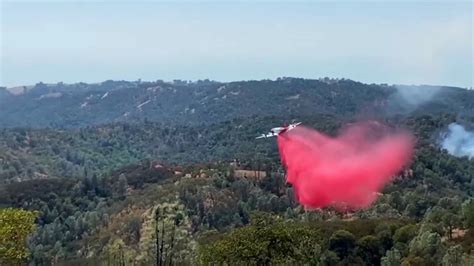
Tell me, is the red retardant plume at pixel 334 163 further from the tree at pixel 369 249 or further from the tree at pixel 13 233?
the tree at pixel 369 249

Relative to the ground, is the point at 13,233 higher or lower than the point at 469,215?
higher

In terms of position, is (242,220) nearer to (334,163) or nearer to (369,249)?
(369,249)

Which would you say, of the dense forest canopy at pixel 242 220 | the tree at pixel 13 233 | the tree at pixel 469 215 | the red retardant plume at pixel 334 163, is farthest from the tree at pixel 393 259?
the tree at pixel 13 233

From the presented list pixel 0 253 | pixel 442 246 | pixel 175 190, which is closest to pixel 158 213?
pixel 0 253

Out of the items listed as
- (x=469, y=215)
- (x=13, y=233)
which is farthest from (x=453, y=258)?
(x=13, y=233)

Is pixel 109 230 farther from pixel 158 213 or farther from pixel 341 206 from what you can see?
pixel 158 213

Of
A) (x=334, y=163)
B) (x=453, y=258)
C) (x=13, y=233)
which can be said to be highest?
(x=334, y=163)
